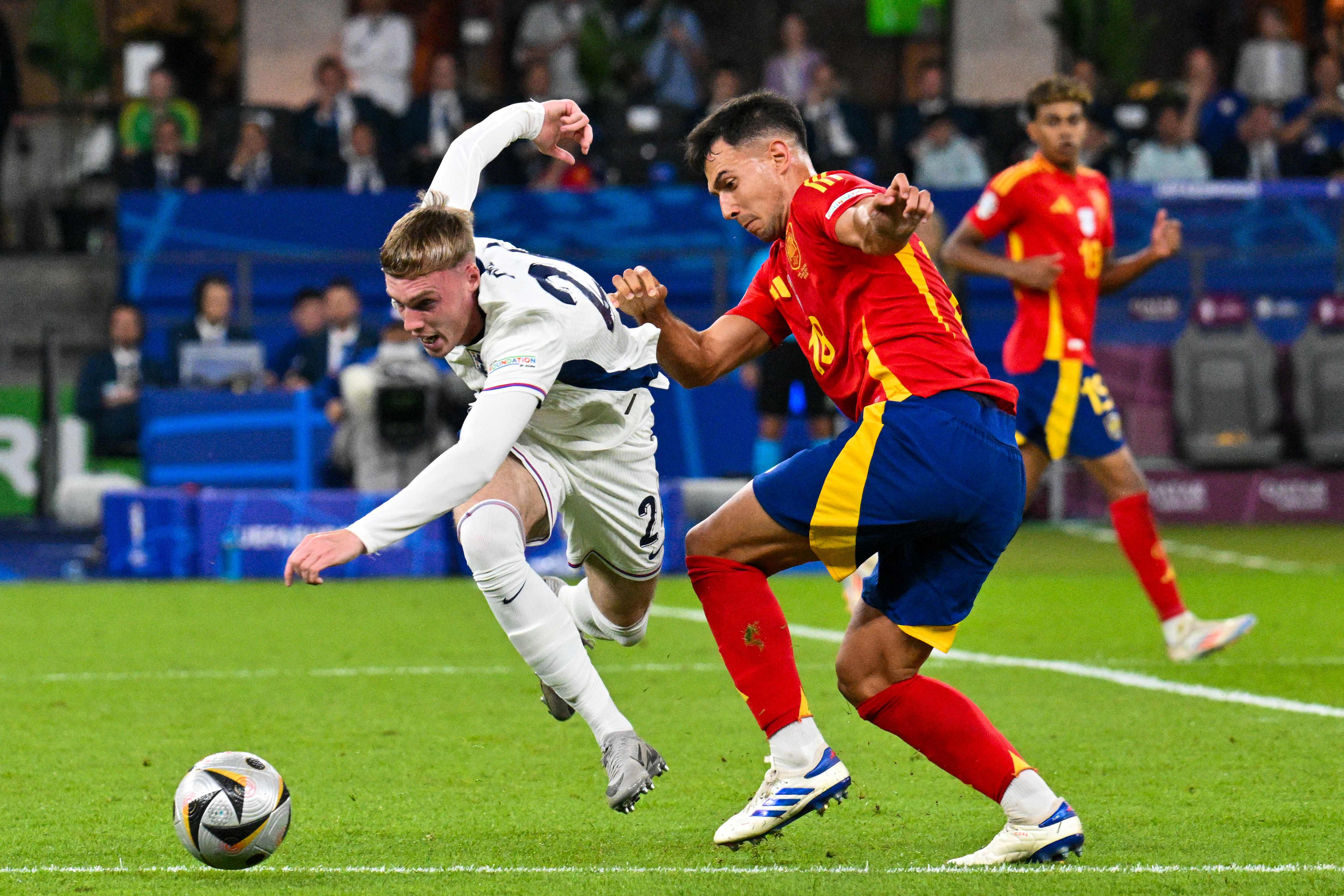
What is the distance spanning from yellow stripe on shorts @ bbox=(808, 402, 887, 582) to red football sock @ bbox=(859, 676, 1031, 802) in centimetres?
32

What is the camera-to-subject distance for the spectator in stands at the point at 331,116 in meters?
15.5

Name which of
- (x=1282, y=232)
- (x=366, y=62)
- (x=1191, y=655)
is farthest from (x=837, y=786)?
(x=366, y=62)

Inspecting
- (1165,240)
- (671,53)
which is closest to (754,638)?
(1165,240)

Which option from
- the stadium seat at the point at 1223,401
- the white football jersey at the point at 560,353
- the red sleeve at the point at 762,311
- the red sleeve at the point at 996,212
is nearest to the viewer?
the white football jersey at the point at 560,353

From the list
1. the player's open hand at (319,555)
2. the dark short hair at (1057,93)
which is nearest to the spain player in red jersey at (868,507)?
the player's open hand at (319,555)

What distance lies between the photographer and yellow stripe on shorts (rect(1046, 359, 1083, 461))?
757cm

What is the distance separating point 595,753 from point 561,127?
6.60 feet

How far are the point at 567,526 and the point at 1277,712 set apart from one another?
8.78 ft

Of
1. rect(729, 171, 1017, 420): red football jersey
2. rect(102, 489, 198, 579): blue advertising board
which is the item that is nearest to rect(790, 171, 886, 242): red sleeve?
rect(729, 171, 1017, 420): red football jersey

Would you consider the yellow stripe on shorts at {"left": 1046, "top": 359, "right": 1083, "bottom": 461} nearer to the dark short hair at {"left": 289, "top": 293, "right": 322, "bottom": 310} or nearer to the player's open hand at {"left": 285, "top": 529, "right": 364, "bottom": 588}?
the player's open hand at {"left": 285, "top": 529, "right": 364, "bottom": 588}

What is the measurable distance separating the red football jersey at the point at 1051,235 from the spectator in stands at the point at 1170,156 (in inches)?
304

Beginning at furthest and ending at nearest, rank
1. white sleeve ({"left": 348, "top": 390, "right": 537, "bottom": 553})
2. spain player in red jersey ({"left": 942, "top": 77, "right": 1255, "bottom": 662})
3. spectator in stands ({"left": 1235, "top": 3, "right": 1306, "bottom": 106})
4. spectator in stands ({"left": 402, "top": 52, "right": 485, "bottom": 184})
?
spectator in stands ({"left": 1235, "top": 3, "right": 1306, "bottom": 106}) < spectator in stands ({"left": 402, "top": 52, "right": 485, "bottom": 184}) < spain player in red jersey ({"left": 942, "top": 77, "right": 1255, "bottom": 662}) < white sleeve ({"left": 348, "top": 390, "right": 537, "bottom": 553})

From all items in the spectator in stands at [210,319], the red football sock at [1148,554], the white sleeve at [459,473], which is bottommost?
the red football sock at [1148,554]

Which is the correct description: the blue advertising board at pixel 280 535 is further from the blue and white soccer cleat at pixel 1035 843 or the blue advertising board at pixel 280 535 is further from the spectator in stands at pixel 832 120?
the blue and white soccer cleat at pixel 1035 843
